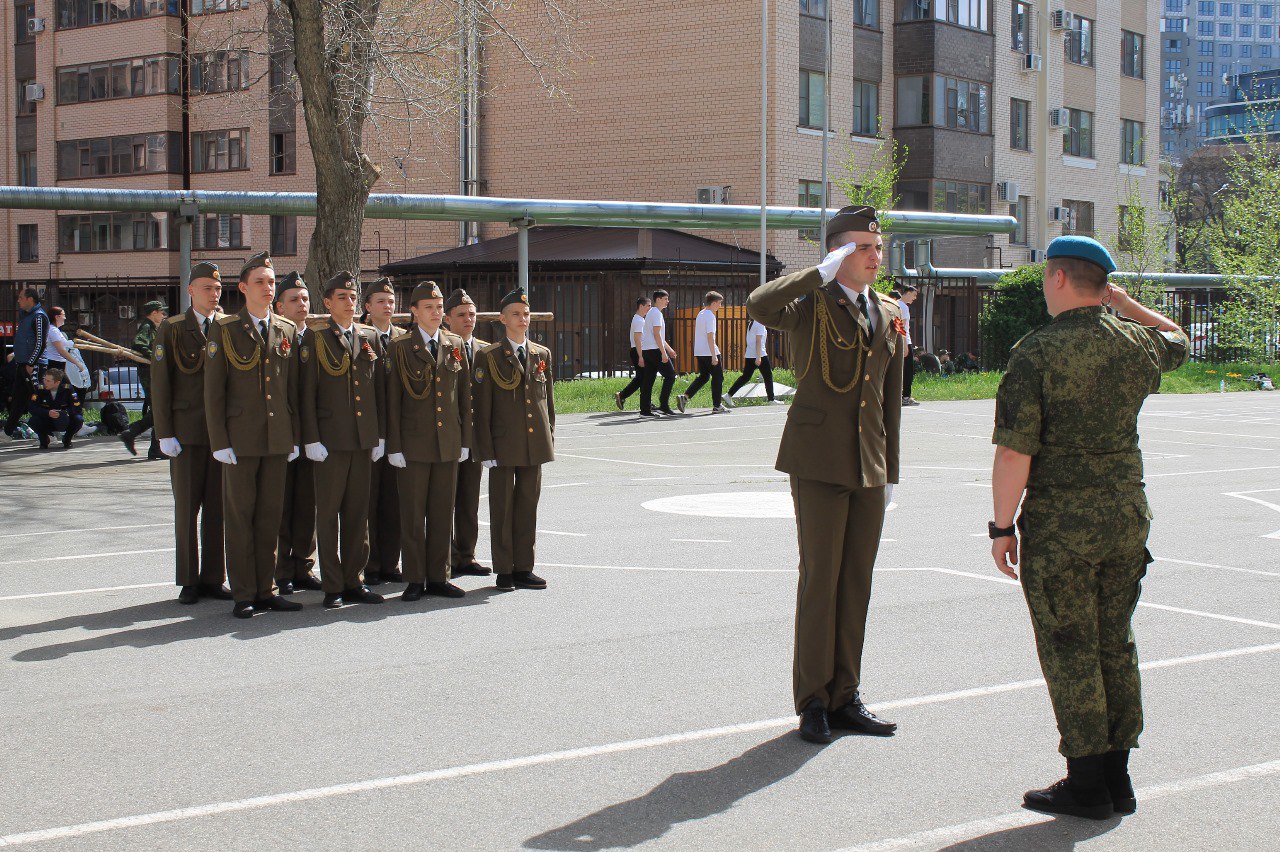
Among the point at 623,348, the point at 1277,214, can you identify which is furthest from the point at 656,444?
the point at 1277,214

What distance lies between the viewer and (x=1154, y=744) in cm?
575

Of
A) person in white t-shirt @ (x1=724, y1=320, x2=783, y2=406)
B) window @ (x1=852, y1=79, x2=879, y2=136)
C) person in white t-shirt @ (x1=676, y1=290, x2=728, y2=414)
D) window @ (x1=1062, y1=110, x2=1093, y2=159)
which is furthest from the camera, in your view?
window @ (x1=1062, y1=110, x2=1093, y2=159)

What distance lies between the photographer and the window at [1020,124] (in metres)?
51.1

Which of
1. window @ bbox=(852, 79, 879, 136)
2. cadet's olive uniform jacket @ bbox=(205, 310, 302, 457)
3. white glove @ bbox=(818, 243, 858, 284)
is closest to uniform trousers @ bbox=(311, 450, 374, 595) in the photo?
cadet's olive uniform jacket @ bbox=(205, 310, 302, 457)

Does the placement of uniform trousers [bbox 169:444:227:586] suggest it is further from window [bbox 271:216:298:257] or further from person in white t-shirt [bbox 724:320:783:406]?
window [bbox 271:216:298:257]

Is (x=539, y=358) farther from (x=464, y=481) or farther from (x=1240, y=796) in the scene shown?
(x=1240, y=796)

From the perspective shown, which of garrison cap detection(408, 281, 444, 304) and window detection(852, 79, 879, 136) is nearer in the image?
garrison cap detection(408, 281, 444, 304)

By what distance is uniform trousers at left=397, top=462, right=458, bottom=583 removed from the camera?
358 inches

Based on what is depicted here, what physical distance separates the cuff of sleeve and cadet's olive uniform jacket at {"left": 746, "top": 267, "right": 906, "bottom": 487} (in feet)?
3.43

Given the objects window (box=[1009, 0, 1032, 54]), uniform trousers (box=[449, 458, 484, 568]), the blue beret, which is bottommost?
uniform trousers (box=[449, 458, 484, 568])

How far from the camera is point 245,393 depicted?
8578 mm

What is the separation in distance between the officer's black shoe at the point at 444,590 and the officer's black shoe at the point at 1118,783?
482 cm

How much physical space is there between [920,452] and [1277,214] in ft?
77.4

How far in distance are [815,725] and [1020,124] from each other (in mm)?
49040
